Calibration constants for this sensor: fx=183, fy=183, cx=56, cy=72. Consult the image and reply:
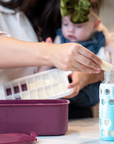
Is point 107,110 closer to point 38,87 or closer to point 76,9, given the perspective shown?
point 38,87

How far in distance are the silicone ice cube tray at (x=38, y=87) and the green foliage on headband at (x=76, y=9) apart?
Result: 32 cm

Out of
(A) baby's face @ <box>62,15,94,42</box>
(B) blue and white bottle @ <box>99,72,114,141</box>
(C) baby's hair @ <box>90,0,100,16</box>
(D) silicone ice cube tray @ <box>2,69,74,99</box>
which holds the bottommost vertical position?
(D) silicone ice cube tray @ <box>2,69,74,99</box>

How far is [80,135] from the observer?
61cm

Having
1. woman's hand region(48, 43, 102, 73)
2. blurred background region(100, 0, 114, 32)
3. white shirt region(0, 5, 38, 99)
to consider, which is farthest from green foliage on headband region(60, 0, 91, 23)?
blurred background region(100, 0, 114, 32)

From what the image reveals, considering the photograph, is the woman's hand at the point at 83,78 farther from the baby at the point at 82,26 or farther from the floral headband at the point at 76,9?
the floral headband at the point at 76,9

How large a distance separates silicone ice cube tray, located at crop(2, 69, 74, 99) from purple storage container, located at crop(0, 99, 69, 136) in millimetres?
169

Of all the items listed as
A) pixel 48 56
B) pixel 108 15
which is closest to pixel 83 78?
pixel 48 56

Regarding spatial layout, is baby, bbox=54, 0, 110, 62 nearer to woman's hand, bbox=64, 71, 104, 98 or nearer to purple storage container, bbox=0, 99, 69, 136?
woman's hand, bbox=64, 71, 104, 98

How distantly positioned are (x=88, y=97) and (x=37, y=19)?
0.56 meters

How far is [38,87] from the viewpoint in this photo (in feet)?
2.52

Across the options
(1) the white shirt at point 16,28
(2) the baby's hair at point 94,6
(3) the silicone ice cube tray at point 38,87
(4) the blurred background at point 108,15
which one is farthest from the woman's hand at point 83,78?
(4) the blurred background at point 108,15

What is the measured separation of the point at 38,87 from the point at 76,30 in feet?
1.42

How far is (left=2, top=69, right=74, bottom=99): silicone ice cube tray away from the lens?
752 millimetres

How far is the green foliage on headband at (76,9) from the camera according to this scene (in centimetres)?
90
